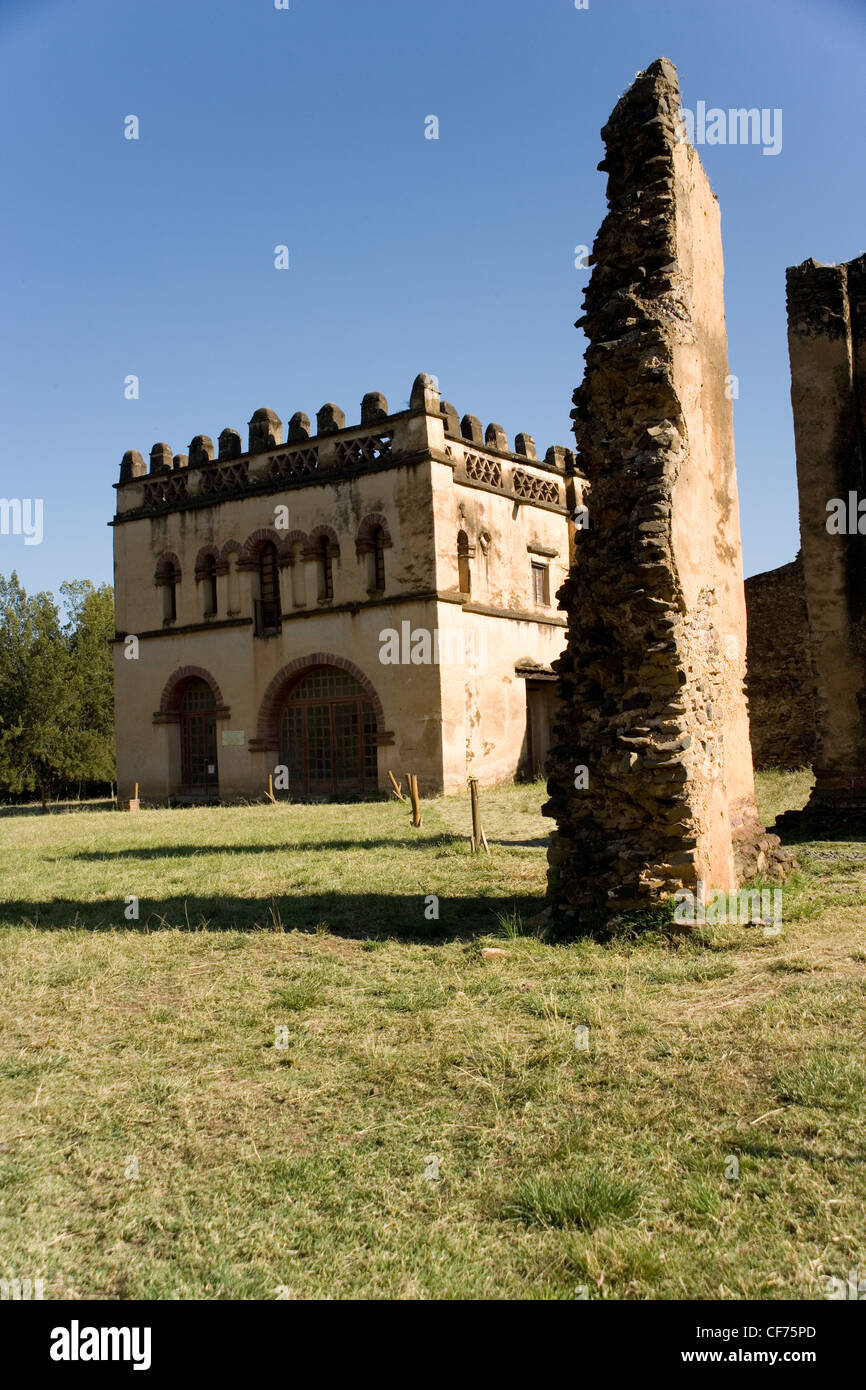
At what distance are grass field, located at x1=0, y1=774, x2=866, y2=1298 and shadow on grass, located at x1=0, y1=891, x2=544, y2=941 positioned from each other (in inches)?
A: 2.4

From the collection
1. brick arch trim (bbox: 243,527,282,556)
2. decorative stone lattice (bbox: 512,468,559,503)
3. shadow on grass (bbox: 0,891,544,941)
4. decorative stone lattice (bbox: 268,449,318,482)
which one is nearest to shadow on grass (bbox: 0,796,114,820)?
brick arch trim (bbox: 243,527,282,556)

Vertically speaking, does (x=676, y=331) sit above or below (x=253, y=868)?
above

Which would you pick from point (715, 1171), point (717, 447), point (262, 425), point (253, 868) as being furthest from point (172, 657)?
point (715, 1171)

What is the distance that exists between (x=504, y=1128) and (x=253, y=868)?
7727 mm

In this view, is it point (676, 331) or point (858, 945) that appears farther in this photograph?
point (676, 331)

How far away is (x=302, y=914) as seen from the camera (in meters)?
8.85

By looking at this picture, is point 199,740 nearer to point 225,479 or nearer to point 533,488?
point 225,479

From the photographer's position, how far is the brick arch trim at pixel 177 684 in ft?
84.0

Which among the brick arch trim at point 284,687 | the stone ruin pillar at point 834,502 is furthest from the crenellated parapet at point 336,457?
the stone ruin pillar at point 834,502

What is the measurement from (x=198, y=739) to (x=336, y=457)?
8.02 metres

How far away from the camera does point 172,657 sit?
86.5 feet

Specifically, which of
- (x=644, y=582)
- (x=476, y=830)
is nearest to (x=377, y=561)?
(x=476, y=830)
